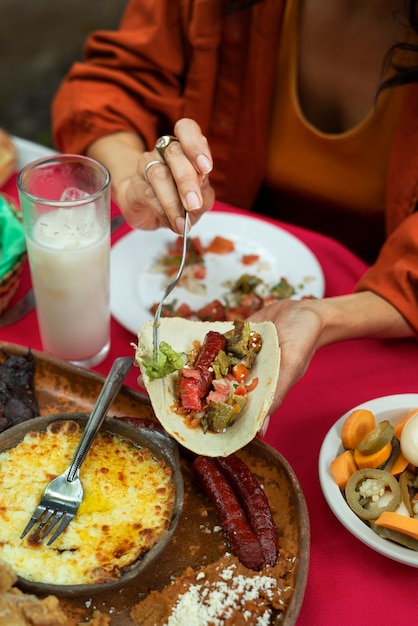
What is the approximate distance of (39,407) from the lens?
61.6 inches

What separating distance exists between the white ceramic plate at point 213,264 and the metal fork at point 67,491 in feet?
1.20

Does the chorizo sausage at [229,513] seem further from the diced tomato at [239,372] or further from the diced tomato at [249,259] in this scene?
the diced tomato at [249,259]

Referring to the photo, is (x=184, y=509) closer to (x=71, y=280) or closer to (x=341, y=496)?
(x=341, y=496)

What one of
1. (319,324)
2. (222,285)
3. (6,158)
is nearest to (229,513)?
(319,324)

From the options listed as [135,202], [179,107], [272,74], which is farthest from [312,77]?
[135,202]

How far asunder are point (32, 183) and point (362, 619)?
47.1 inches

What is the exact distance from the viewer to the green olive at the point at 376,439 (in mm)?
1366

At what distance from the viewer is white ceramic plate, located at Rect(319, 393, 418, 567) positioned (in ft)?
4.04

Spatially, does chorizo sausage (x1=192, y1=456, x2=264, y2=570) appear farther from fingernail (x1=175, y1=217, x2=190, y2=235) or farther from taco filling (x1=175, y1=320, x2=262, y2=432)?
fingernail (x1=175, y1=217, x2=190, y2=235)

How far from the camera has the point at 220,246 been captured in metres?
2.09

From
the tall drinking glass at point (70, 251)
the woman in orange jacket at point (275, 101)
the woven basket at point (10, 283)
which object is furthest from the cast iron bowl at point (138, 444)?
the woman in orange jacket at point (275, 101)

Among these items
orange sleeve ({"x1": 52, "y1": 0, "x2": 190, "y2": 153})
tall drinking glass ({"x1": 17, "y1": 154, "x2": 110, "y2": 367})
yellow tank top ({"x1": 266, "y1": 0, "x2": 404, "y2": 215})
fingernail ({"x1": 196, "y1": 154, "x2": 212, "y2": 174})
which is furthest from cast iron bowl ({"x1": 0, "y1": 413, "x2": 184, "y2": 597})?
yellow tank top ({"x1": 266, "y1": 0, "x2": 404, "y2": 215})

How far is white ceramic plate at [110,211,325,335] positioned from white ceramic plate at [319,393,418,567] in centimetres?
49

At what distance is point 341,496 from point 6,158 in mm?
1615
